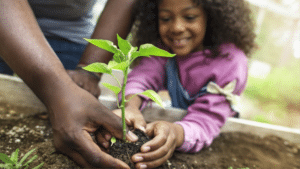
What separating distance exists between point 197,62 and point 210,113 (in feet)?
1.47

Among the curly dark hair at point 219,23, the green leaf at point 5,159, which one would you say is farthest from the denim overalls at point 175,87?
the green leaf at point 5,159

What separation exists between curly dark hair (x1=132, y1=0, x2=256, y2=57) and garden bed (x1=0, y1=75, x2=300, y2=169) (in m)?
0.65

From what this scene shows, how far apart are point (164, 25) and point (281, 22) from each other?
700 centimetres

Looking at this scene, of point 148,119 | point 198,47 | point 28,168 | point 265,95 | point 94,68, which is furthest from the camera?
point 265,95

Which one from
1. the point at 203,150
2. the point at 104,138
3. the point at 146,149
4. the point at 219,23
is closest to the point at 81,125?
the point at 104,138

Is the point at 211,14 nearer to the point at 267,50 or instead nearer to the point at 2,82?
the point at 2,82

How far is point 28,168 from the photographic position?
3.13 ft

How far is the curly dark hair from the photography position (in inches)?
68.6

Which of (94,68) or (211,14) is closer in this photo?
(94,68)

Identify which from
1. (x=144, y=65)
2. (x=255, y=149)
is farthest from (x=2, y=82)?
(x=255, y=149)

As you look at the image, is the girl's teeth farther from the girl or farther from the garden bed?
the garden bed

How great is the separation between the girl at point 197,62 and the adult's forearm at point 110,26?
0.18 meters

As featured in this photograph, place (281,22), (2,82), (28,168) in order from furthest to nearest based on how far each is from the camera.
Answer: (281,22), (2,82), (28,168)

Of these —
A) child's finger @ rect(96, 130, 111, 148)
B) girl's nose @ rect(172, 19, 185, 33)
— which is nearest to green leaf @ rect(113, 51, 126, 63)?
child's finger @ rect(96, 130, 111, 148)
